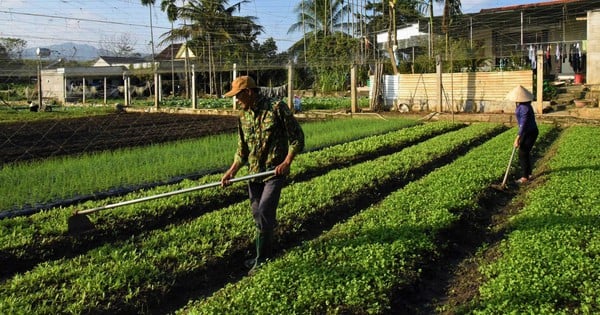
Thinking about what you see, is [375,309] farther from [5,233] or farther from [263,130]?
[5,233]

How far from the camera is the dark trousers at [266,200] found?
185 inches

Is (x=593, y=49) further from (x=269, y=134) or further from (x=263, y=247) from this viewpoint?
(x=263, y=247)

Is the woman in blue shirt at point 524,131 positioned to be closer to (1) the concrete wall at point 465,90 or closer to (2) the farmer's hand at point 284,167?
(2) the farmer's hand at point 284,167

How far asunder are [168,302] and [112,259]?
82 centimetres

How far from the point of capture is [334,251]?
15.6 feet

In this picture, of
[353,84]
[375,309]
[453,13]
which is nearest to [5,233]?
[375,309]

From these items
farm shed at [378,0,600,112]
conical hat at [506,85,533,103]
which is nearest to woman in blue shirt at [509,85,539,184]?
conical hat at [506,85,533,103]

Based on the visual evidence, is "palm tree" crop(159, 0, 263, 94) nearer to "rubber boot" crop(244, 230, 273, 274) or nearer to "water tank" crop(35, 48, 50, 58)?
"water tank" crop(35, 48, 50, 58)

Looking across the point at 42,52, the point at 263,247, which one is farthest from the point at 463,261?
the point at 42,52

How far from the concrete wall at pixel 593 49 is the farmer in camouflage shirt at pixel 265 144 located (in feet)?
66.2

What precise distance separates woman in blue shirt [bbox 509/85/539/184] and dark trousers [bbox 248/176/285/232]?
545 cm

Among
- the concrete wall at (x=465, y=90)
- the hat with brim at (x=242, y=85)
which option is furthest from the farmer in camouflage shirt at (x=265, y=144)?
the concrete wall at (x=465, y=90)

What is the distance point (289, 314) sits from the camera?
355cm

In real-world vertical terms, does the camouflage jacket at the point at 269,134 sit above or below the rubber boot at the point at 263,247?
above
